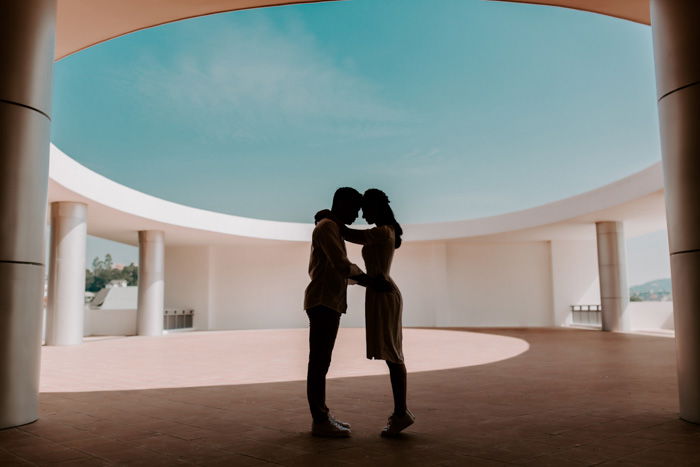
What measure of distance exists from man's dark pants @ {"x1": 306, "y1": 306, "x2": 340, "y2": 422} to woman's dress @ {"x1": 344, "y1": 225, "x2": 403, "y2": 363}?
0.28m

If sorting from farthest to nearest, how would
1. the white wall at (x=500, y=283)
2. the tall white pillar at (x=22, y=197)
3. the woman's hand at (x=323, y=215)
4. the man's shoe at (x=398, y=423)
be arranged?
the white wall at (x=500, y=283)
the tall white pillar at (x=22, y=197)
the woman's hand at (x=323, y=215)
the man's shoe at (x=398, y=423)

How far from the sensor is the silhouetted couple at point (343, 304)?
13.2 ft

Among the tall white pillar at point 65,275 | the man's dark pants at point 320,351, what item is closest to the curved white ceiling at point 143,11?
the man's dark pants at point 320,351

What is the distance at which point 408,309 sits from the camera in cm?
2673

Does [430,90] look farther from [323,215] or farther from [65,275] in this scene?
[323,215]

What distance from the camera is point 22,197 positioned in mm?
4512

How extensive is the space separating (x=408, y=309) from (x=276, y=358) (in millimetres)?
16407

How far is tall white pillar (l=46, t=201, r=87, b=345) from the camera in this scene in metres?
15.9

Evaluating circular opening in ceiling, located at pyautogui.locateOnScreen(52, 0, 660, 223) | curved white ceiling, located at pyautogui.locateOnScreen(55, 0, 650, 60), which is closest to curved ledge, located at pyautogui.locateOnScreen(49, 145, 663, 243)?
circular opening in ceiling, located at pyautogui.locateOnScreen(52, 0, 660, 223)

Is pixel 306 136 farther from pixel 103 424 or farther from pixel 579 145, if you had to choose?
pixel 103 424

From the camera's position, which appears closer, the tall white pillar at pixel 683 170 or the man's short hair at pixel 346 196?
the man's short hair at pixel 346 196

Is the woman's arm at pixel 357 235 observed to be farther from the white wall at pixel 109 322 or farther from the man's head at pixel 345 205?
the white wall at pixel 109 322

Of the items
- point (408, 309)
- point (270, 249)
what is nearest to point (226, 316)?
point (270, 249)

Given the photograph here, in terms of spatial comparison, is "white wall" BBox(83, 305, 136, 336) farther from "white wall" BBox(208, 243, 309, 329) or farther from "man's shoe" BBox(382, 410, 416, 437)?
"man's shoe" BBox(382, 410, 416, 437)
